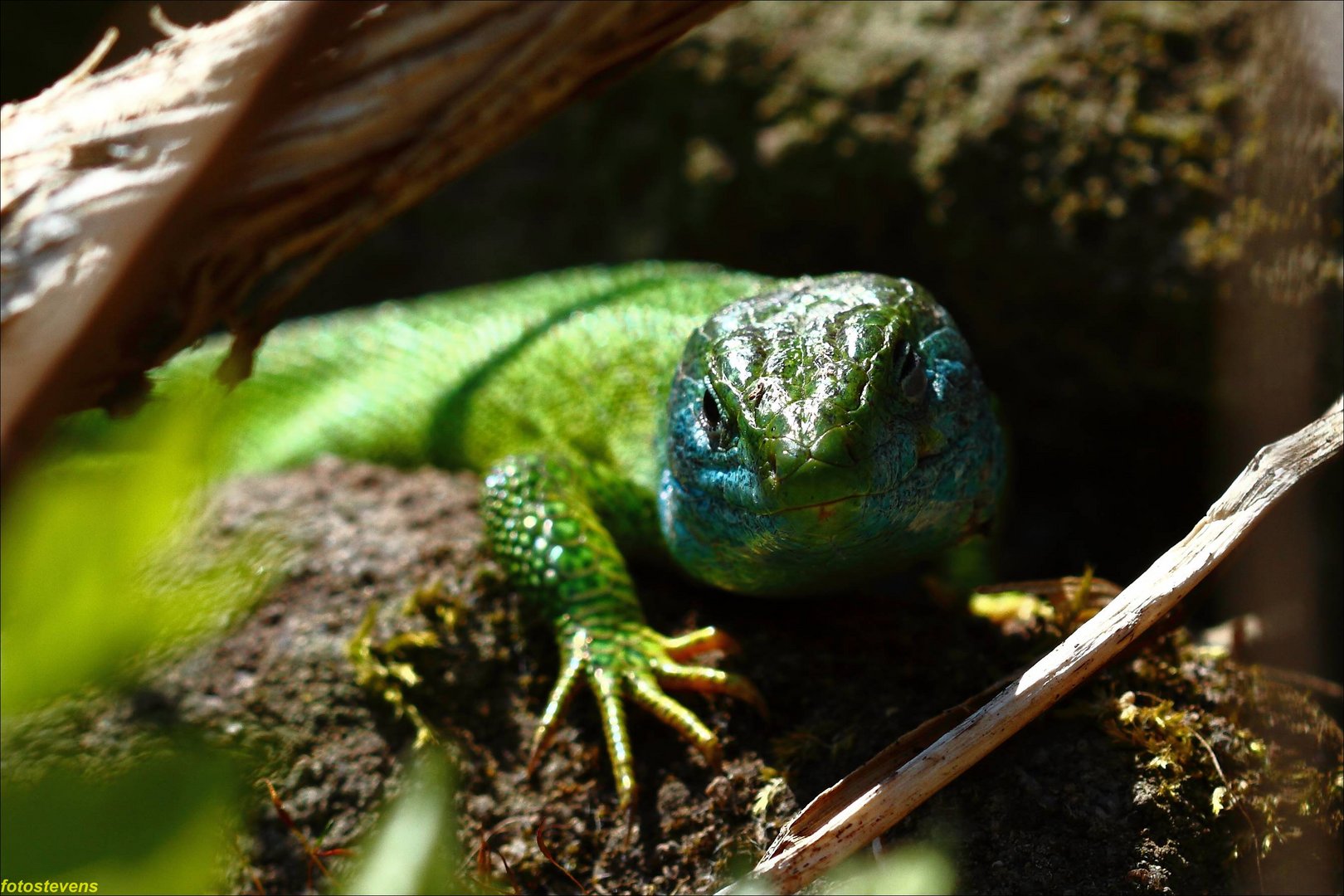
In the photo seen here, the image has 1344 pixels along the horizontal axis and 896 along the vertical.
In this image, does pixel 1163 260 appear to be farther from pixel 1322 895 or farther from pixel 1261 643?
pixel 1322 895

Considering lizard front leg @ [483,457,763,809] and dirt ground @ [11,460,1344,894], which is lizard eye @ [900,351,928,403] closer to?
dirt ground @ [11,460,1344,894]

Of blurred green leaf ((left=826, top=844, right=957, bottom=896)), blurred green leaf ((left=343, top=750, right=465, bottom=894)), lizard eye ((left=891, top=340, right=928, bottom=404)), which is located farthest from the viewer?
lizard eye ((left=891, top=340, right=928, bottom=404))

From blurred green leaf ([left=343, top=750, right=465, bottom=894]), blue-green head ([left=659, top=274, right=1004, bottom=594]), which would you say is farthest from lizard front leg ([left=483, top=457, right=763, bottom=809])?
blurred green leaf ([left=343, top=750, right=465, bottom=894])

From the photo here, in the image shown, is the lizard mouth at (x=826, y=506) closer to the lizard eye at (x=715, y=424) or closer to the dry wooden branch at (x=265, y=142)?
the lizard eye at (x=715, y=424)

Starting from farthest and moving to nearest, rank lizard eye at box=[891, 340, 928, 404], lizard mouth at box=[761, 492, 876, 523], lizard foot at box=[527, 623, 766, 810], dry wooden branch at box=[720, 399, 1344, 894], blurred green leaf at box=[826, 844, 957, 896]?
lizard foot at box=[527, 623, 766, 810] → lizard eye at box=[891, 340, 928, 404] → lizard mouth at box=[761, 492, 876, 523] → dry wooden branch at box=[720, 399, 1344, 894] → blurred green leaf at box=[826, 844, 957, 896]

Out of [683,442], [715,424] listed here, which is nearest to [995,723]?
[715,424]

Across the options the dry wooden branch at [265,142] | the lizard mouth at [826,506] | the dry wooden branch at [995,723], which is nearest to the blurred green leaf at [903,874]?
the dry wooden branch at [995,723]

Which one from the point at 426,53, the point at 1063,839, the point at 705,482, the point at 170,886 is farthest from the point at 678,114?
the point at 170,886
